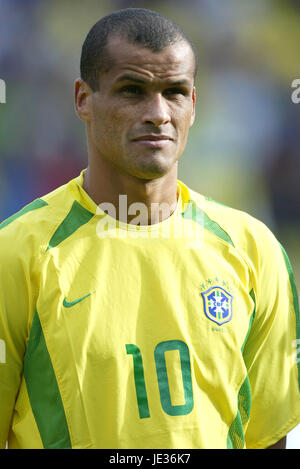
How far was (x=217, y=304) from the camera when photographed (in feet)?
6.21

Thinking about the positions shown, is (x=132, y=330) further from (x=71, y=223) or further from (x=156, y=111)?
(x=156, y=111)

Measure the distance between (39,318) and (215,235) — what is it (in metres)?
0.60

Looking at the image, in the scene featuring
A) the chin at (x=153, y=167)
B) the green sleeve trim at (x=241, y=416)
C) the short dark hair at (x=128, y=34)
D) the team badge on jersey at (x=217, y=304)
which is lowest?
the green sleeve trim at (x=241, y=416)

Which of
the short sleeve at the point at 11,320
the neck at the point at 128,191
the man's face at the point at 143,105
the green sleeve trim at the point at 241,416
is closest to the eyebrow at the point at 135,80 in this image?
the man's face at the point at 143,105

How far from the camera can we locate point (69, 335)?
1.75 m

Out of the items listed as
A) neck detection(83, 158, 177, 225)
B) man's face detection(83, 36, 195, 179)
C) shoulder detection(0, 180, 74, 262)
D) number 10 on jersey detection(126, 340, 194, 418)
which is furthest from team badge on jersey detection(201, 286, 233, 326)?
shoulder detection(0, 180, 74, 262)

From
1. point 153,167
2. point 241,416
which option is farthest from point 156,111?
point 241,416

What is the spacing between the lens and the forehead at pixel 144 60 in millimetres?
1784

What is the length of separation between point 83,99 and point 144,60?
269mm

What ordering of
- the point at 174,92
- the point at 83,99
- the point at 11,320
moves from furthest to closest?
the point at 83,99, the point at 174,92, the point at 11,320

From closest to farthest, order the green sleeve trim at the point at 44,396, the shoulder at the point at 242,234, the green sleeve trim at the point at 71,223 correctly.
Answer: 1. the green sleeve trim at the point at 44,396
2. the green sleeve trim at the point at 71,223
3. the shoulder at the point at 242,234

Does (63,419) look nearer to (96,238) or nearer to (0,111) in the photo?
(96,238)

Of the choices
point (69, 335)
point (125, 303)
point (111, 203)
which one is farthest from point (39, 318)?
point (111, 203)

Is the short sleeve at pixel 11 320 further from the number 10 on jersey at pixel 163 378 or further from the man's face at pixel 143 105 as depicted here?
the man's face at pixel 143 105
